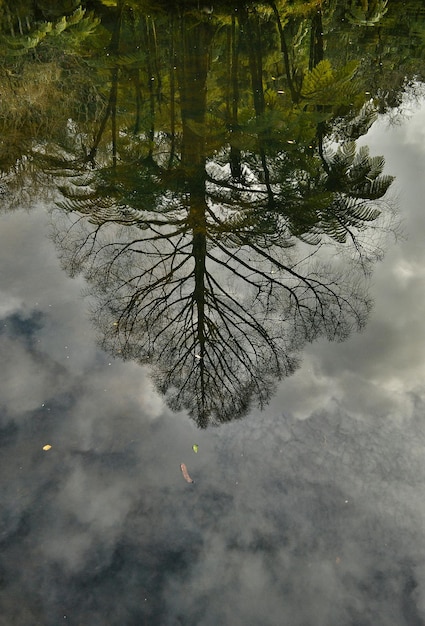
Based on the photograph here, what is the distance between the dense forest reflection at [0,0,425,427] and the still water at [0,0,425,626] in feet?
0.11

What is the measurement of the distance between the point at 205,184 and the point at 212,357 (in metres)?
2.96

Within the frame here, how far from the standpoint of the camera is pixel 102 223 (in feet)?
18.6

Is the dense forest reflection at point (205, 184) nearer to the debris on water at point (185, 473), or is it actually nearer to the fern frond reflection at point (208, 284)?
the fern frond reflection at point (208, 284)

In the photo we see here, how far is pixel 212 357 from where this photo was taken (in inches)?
160

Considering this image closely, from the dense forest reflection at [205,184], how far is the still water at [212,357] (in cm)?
3

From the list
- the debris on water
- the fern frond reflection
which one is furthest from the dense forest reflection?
the debris on water

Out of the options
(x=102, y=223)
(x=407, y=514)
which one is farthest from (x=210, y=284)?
(x=407, y=514)

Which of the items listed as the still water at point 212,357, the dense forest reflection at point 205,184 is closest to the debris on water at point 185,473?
the still water at point 212,357

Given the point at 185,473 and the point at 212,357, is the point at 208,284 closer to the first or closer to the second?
the point at 212,357

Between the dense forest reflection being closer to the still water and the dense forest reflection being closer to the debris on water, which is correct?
the still water

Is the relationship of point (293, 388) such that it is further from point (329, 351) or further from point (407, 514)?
point (407, 514)

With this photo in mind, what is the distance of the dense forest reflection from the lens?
169 inches

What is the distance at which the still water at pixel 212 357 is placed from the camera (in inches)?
108

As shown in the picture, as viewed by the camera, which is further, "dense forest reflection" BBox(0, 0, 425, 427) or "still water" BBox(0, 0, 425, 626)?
"dense forest reflection" BBox(0, 0, 425, 427)
